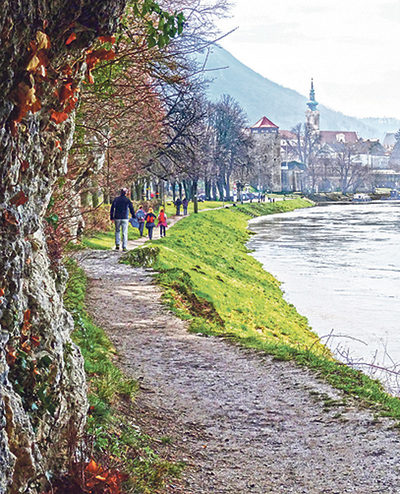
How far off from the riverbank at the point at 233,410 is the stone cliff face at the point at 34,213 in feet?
5.89

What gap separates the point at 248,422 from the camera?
806 centimetres

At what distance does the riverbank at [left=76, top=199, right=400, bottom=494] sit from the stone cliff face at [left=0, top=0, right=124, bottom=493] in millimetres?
1794

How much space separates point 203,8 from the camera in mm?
9148

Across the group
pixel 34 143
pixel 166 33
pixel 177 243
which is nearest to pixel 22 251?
pixel 34 143

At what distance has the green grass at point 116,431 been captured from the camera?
19.3 feet

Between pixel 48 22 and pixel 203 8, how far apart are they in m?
5.59

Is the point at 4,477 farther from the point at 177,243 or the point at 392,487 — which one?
the point at 177,243

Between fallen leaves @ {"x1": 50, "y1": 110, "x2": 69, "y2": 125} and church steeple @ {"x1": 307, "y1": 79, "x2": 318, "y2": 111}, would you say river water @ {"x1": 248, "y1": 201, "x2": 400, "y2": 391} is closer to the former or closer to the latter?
fallen leaves @ {"x1": 50, "y1": 110, "x2": 69, "y2": 125}

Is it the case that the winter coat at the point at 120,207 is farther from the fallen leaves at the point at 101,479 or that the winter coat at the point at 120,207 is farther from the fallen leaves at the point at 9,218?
the fallen leaves at the point at 9,218

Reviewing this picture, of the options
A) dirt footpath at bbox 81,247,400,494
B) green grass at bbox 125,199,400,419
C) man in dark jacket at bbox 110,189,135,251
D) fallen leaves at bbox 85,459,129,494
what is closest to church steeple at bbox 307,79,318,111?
green grass at bbox 125,199,400,419

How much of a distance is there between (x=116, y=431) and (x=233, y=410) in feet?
6.61

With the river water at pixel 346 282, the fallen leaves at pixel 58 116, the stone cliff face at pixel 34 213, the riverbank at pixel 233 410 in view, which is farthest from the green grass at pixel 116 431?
the river water at pixel 346 282

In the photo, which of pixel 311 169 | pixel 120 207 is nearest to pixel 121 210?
pixel 120 207

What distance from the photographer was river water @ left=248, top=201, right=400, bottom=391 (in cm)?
1591
